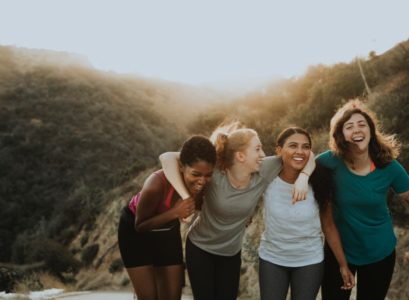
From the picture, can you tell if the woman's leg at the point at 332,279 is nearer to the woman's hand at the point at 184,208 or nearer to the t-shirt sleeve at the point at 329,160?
the t-shirt sleeve at the point at 329,160

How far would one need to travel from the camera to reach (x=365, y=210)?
358 centimetres

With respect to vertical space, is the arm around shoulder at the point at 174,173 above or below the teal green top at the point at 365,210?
above

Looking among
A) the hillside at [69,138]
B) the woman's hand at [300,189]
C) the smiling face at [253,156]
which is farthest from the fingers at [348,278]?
the hillside at [69,138]

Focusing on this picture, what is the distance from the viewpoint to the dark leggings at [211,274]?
12.0ft

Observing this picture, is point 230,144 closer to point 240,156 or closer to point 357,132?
point 240,156

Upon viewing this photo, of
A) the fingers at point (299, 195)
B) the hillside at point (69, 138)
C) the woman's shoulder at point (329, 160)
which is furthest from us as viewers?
the hillside at point (69, 138)

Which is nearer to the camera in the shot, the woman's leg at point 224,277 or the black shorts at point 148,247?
the woman's leg at point 224,277

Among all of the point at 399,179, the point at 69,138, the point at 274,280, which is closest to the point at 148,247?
the point at 274,280

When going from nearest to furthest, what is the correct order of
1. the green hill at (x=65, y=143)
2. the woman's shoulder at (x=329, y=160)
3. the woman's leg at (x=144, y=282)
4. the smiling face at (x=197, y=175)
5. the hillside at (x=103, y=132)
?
the smiling face at (x=197, y=175) < the woman's shoulder at (x=329, y=160) < the woman's leg at (x=144, y=282) < the hillside at (x=103, y=132) < the green hill at (x=65, y=143)

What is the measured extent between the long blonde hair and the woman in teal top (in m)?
0.61

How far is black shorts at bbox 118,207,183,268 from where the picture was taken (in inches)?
152

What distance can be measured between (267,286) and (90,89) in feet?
130

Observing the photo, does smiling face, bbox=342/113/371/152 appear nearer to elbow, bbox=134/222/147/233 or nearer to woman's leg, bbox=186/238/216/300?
woman's leg, bbox=186/238/216/300

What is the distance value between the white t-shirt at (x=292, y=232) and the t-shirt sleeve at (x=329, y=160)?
1.02 feet
